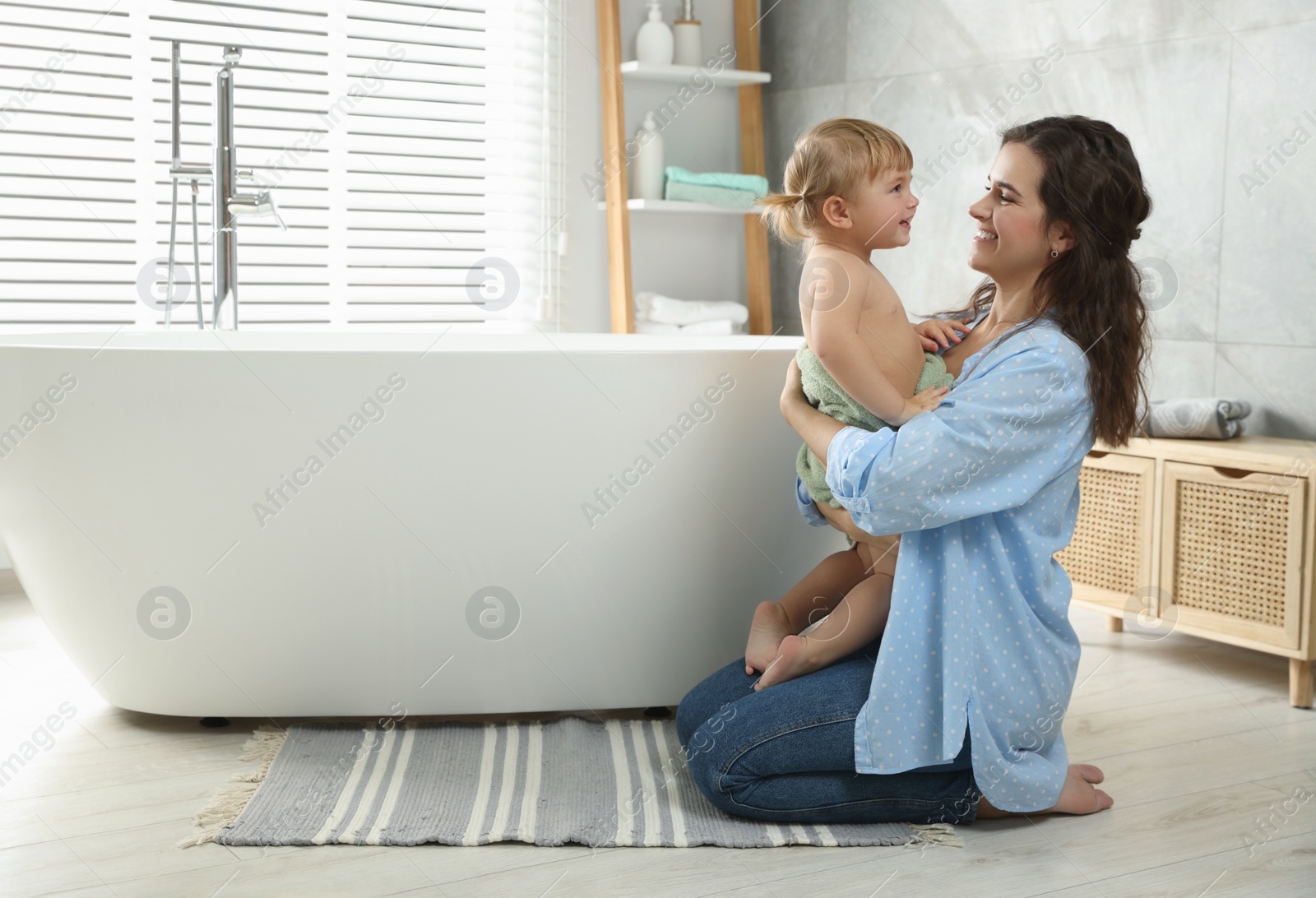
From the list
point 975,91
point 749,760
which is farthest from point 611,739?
point 975,91

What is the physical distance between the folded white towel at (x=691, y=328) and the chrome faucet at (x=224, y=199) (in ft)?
3.84

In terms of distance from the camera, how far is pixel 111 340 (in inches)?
86.4

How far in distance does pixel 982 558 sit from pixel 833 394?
0.30 metres

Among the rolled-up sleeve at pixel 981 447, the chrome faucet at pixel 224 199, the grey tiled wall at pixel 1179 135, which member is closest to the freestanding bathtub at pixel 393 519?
the rolled-up sleeve at pixel 981 447

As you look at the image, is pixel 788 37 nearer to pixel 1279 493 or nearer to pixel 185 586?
pixel 1279 493

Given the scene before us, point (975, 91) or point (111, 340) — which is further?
point (975, 91)

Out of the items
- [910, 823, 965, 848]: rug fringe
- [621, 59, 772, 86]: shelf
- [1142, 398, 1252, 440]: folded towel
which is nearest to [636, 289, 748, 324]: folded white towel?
[621, 59, 772, 86]: shelf

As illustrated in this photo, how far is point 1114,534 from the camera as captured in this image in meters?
2.38

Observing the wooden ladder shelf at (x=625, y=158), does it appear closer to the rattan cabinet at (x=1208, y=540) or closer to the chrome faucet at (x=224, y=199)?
the chrome faucet at (x=224, y=199)

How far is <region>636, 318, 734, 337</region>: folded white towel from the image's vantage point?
3258 mm

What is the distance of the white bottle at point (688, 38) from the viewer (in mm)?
3359

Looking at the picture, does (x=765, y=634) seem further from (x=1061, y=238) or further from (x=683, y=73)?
(x=683, y=73)

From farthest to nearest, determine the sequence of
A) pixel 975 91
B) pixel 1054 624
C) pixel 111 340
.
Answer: pixel 975 91, pixel 111 340, pixel 1054 624

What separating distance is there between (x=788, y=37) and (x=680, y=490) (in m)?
2.21
